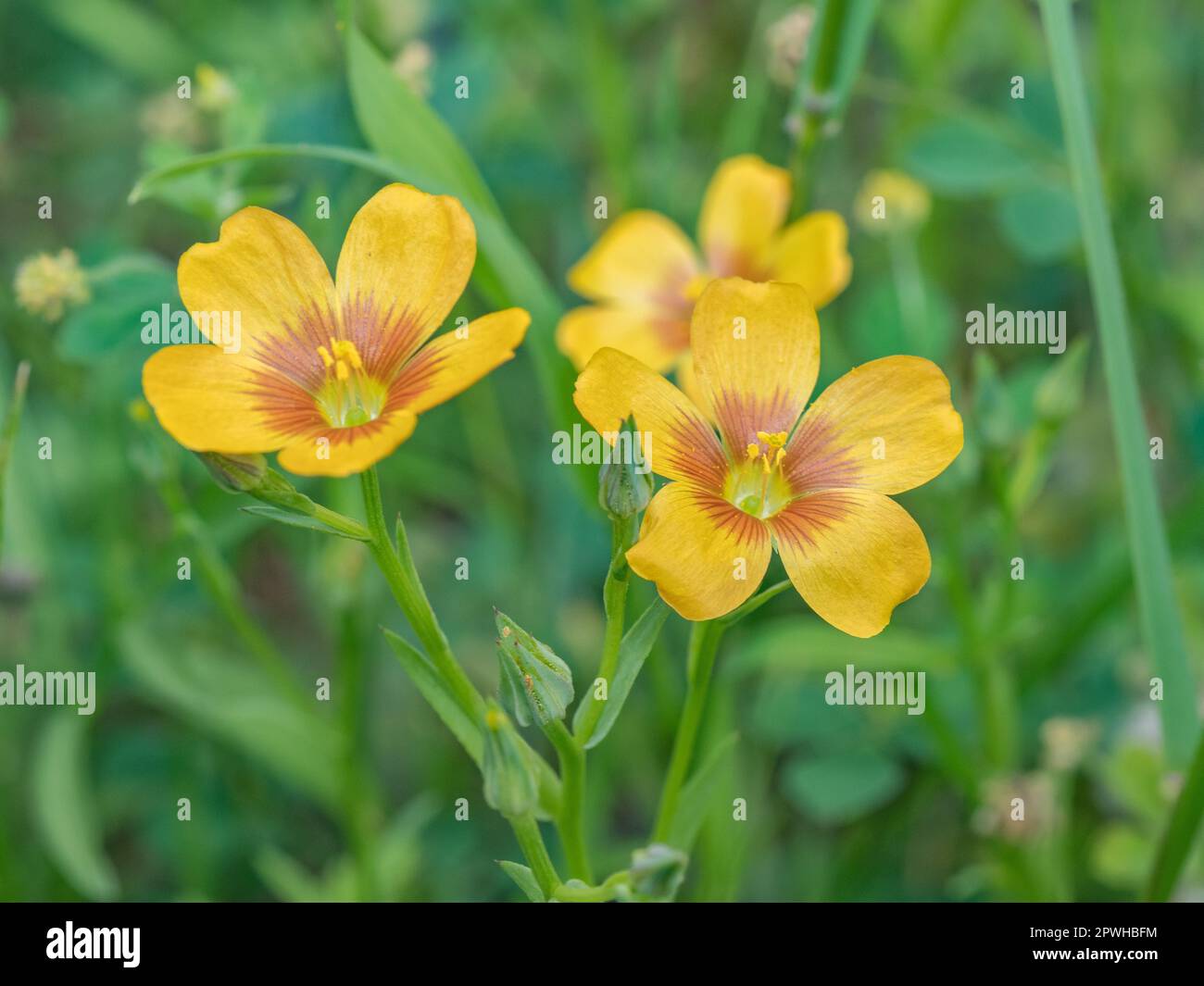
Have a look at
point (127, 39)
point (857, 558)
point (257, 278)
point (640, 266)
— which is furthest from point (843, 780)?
point (127, 39)

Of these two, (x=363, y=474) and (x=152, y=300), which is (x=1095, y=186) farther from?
(x=152, y=300)

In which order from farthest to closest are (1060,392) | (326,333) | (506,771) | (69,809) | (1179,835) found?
(69,809) → (1060,392) → (1179,835) → (326,333) → (506,771)

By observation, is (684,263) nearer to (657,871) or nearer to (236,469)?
(236,469)

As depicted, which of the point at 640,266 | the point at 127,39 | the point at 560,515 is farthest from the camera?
the point at 127,39

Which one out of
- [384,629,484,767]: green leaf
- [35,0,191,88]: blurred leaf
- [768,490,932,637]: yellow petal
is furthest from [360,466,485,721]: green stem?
[35,0,191,88]: blurred leaf

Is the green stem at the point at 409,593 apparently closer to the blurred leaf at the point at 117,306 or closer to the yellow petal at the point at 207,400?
the yellow petal at the point at 207,400

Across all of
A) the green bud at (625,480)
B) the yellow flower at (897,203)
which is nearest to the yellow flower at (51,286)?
the green bud at (625,480)
